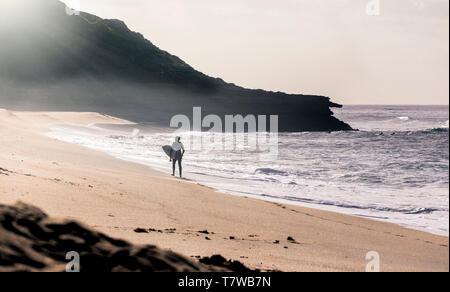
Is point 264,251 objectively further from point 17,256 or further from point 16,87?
point 16,87

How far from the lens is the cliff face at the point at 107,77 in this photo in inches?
2985

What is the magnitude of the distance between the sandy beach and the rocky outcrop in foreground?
0.59 meters

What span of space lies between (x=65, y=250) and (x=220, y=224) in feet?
13.3

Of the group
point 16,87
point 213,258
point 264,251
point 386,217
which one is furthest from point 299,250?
point 16,87

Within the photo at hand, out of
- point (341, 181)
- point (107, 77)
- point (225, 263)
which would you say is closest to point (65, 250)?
point (225, 263)

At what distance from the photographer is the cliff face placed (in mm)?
75806

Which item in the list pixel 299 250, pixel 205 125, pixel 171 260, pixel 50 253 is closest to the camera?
pixel 50 253

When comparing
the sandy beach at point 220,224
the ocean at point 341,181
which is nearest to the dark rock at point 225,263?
the sandy beach at point 220,224

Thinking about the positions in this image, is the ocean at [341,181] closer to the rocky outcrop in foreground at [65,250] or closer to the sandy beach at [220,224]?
the sandy beach at [220,224]

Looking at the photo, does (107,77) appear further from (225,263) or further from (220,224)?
(225,263)

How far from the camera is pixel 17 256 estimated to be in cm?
445

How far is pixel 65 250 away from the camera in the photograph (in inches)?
193

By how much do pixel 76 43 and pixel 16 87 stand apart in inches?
855
